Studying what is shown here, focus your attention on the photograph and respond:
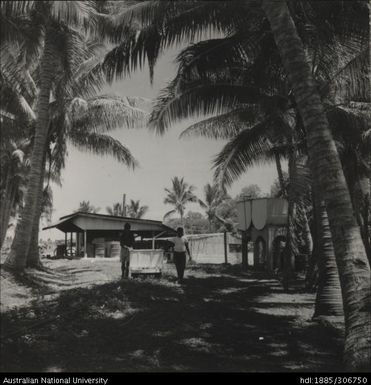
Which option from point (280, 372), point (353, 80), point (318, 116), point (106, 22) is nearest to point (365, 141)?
point (353, 80)

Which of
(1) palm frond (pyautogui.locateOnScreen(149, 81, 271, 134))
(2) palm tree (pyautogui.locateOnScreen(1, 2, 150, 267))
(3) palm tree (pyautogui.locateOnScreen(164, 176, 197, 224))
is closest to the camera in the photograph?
(1) palm frond (pyautogui.locateOnScreen(149, 81, 271, 134))

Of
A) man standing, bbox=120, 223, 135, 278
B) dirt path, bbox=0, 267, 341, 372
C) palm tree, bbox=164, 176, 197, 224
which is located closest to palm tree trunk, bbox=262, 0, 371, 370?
dirt path, bbox=0, 267, 341, 372

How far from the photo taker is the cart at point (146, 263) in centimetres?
1424

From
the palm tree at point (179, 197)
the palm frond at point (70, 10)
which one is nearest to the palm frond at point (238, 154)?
the palm frond at point (70, 10)

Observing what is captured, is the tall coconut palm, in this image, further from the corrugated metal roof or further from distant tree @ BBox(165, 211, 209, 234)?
distant tree @ BBox(165, 211, 209, 234)

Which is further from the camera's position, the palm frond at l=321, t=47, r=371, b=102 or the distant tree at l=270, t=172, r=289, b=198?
the distant tree at l=270, t=172, r=289, b=198

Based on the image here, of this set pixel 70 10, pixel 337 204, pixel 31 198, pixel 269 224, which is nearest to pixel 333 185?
pixel 337 204

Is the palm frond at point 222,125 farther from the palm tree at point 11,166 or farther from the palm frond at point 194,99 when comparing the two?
the palm tree at point 11,166

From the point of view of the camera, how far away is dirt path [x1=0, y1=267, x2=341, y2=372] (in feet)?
18.8

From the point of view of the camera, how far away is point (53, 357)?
5816mm

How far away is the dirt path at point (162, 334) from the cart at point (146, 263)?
2.86 metres

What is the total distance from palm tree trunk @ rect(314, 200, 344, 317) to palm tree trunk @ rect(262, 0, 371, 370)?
332 centimetres

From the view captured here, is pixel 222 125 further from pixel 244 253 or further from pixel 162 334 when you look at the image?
pixel 162 334

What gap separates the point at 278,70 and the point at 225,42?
2.00 meters
